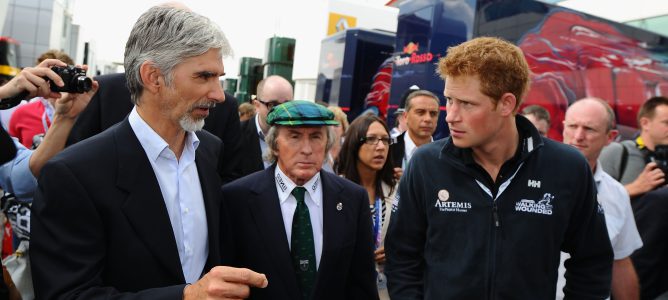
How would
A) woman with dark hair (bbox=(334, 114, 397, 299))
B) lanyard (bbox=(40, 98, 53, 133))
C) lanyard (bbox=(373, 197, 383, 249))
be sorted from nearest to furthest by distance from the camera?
lanyard (bbox=(373, 197, 383, 249))
woman with dark hair (bbox=(334, 114, 397, 299))
lanyard (bbox=(40, 98, 53, 133))

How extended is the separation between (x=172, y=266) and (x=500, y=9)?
5.84 metres

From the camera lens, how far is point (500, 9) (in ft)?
21.2

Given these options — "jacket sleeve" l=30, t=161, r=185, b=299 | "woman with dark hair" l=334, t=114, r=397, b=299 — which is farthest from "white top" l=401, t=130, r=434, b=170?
"jacket sleeve" l=30, t=161, r=185, b=299

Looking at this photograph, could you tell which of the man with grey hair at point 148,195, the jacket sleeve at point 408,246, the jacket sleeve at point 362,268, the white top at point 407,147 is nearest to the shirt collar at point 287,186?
the jacket sleeve at point 362,268

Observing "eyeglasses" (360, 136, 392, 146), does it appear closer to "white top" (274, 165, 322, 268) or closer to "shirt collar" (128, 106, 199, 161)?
"white top" (274, 165, 322, 268)

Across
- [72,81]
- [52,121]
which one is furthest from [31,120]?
[72,81]

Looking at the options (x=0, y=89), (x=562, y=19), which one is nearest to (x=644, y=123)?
(x=562, y=19)

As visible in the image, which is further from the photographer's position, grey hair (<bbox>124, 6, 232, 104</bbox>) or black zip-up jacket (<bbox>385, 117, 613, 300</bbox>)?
black zip-up jacket (<bbox>385, 117, 613, 300</bbox>)

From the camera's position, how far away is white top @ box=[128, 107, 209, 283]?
5.76ft

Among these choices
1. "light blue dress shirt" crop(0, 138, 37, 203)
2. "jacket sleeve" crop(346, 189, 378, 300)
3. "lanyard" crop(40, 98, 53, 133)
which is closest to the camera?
"light blue dress shirt" crop(0, 138, 37, 203)

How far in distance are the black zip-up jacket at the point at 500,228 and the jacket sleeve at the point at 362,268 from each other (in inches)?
10.7

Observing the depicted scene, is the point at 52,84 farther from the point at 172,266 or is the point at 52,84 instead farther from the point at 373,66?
the point at 373,66

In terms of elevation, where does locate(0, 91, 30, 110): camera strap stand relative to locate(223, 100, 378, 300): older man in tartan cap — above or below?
above

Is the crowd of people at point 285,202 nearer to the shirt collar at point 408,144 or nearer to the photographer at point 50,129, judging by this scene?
the photographer at point 50,129
